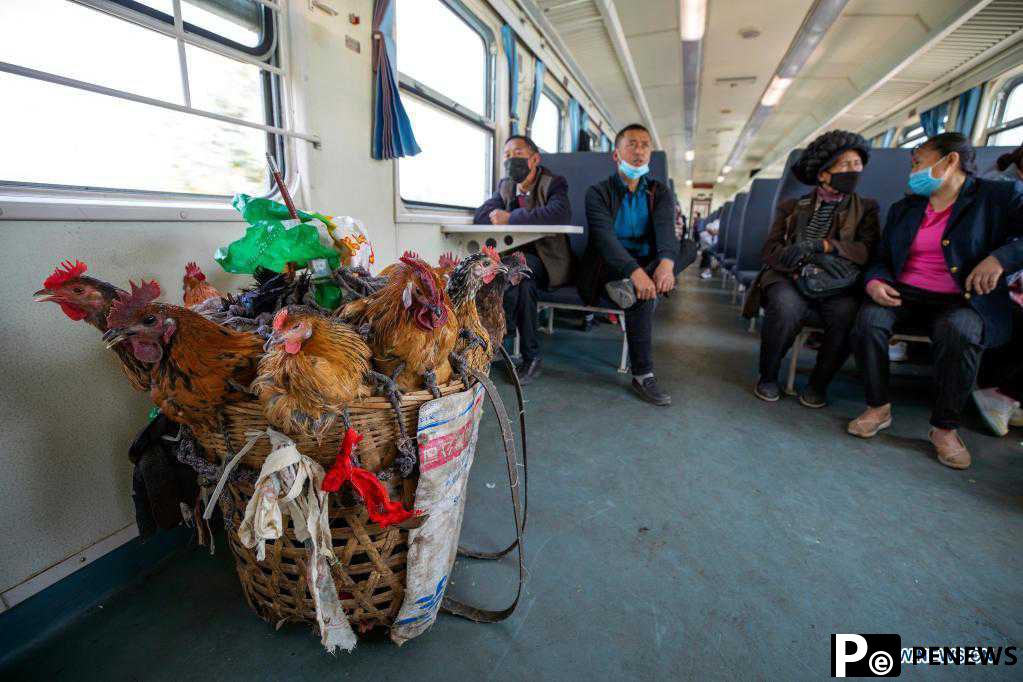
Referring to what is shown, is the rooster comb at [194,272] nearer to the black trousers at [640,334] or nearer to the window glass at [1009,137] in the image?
the black trousers at [640,334]

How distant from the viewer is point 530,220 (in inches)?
118

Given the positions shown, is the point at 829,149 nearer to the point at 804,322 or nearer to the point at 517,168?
the point at 804,322

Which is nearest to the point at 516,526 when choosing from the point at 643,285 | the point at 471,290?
the point at 471,290

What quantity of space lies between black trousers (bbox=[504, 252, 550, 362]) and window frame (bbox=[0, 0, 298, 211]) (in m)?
1.48

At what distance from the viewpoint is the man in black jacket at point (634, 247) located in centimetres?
268

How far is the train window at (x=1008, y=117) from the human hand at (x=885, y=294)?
4355 millimetres

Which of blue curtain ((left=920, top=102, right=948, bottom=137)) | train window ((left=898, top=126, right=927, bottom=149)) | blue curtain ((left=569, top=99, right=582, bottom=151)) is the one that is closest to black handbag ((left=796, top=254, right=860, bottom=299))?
blue curtain ((left=569, top=99, right=582, bottom=151))

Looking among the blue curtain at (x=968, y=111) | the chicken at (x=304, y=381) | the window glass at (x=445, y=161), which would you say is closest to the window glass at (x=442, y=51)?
the window glass at (x=445, y=161)

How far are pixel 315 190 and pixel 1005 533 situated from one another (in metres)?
3.01

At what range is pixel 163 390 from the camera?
88cm

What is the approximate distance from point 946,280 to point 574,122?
545 centimetres

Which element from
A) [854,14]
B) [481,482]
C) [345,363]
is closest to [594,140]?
[854,14]

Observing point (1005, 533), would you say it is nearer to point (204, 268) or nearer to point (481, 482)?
point (481, 482)

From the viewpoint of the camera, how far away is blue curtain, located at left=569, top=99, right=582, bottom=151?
20.7 feet
